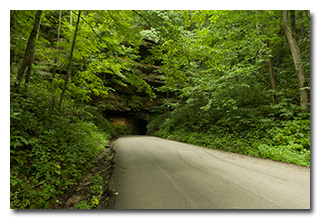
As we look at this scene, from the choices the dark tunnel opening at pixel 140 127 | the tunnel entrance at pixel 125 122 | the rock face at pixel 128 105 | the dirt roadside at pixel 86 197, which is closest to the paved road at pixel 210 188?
the dirt roadside at pixel 86 197

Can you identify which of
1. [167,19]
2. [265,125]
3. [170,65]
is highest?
[167,19]

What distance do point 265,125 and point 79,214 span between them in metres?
6.84

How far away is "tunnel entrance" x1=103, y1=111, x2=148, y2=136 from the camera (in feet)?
61.4

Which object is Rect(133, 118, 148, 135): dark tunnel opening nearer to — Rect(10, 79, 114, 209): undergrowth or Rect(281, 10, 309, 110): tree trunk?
Rect(10, 79, 114, 209): undergrowth

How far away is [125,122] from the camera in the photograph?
2077 centimetres

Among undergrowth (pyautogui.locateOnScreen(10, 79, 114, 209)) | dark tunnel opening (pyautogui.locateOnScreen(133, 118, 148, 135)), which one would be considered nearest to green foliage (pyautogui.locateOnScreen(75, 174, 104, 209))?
undergrowth (pyautogui.locateOnScreen(10, 79, 114, 209))

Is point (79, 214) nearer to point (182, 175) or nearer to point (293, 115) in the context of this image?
point (182, 175)

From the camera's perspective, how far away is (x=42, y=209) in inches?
78.3

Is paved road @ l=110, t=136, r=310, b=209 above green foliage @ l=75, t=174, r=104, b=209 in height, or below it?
above

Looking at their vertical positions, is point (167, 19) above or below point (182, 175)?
above

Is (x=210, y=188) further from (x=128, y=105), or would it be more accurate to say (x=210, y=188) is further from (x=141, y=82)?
(x=128, y=105)

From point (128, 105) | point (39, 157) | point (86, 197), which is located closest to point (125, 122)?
point (128, 105)

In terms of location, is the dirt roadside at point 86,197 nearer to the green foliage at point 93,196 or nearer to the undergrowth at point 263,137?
the green foliage at point 93,196

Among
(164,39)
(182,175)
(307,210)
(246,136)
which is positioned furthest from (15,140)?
(246,136)
